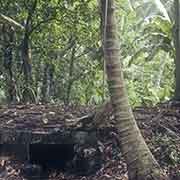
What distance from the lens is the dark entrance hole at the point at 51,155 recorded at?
6.37m

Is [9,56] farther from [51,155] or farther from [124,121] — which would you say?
[124,121]

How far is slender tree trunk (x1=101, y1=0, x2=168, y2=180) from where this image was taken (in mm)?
4742

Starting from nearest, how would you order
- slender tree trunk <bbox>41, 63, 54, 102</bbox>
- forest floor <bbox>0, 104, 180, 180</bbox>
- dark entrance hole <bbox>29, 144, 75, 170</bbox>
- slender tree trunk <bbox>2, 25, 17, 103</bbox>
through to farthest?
forest floor <bbox>0, 104, 180, 180</bbox> < dark entrance hole <bbox>29, 144, 75, 170</bbox> < slender tree trunk <bbox>2, 25, 17, 103</bbox> < slender tree trunk <bbox>41, 63, 54, 102</bbox>

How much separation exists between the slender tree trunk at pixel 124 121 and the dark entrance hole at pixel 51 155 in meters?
1.76

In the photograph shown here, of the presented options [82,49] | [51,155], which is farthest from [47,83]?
[51,155]

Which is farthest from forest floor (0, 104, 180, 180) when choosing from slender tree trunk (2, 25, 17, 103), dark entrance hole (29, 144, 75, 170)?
slender tree trunk (2, 25, 17, 103)

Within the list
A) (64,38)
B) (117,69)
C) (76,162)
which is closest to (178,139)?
(76,162)

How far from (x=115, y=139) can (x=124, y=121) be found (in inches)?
62.2

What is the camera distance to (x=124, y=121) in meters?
4.78

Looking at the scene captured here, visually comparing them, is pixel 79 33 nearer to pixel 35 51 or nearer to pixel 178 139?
pixel 35 51

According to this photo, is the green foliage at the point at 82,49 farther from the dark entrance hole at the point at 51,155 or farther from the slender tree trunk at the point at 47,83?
the dark entrance hole at the point at 51,155

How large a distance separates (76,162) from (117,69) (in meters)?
2.05

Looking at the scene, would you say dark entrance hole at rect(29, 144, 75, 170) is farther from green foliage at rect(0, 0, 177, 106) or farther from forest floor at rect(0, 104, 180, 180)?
green foliage at rect(0, 0, 177, 106)

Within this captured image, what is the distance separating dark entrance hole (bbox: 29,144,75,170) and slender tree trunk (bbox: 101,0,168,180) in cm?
176
